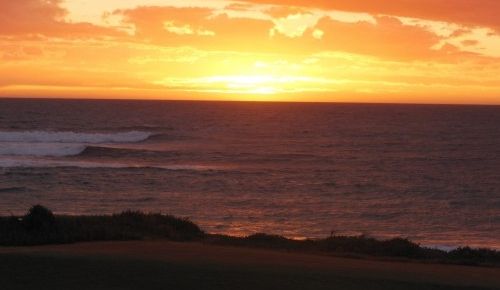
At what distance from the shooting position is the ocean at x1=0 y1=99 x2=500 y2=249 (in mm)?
26297

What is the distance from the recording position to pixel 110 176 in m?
38.8

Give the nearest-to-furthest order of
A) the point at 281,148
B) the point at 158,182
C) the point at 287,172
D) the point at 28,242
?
the point at 28,242
the point at 158,182
the point at 287,172
the point at 281,148

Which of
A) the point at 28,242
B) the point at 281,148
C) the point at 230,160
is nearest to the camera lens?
the point at 28,242

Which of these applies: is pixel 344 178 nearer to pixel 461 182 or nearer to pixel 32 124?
pixel 461 182

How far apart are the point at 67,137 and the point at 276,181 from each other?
35.2 meters

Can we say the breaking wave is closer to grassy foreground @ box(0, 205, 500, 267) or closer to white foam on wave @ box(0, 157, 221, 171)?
white foam on wave @ box(0, 157, 221, 171)

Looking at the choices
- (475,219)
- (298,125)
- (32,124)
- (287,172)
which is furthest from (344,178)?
(298,125)

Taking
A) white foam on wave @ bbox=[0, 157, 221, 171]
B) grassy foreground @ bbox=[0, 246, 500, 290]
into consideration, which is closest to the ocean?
white foam on wave @ bbox=[0, 157, 221, 171]

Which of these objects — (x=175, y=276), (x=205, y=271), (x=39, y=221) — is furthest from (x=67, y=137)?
(x=175, y=276)

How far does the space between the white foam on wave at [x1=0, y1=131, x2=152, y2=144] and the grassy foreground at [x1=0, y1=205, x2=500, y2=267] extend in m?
49.9

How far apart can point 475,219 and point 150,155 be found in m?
31.7

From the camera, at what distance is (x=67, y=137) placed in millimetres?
68062

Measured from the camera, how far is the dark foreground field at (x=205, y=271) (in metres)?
9.86

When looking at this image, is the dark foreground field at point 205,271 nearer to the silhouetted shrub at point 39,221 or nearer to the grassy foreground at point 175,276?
the grassy foreground at point 175,276
